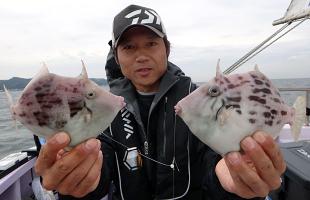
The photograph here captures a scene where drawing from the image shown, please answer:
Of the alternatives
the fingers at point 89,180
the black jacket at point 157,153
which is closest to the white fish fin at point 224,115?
the fingers at point 89,180

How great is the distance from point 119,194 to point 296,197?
1746mm

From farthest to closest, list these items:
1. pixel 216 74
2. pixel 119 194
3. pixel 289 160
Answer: pixel 289 160 → pixel 119 194 → pixel 216 74

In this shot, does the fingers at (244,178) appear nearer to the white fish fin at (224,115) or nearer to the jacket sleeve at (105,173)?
the white fish fin at (224,115)

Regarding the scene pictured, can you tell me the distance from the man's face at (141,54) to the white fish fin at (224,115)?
3.63 feet

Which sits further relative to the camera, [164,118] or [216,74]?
[164,118]

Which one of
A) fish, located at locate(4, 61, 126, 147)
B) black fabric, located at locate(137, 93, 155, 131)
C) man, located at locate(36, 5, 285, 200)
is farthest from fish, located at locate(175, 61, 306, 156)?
black fabric, located at locate(137, 93, 155, 131)

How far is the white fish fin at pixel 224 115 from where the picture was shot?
1.93 meters

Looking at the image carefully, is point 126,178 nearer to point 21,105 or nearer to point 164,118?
point 164,118

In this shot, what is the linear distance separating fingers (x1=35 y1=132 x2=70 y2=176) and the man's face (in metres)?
1.21

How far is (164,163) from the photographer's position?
2926mm

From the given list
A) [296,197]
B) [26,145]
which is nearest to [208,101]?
[296,197]

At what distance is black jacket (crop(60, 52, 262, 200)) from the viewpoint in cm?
295

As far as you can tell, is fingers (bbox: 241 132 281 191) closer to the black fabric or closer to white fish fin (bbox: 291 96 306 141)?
white fish fin (bbox: 291 96 306 141)

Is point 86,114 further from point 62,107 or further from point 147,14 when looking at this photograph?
point 147,14
